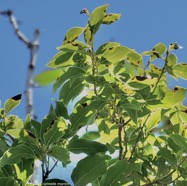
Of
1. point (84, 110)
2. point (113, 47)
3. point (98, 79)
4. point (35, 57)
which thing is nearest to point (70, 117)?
point (84, 110)

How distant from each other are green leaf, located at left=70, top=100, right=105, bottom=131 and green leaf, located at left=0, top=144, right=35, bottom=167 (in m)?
0.19

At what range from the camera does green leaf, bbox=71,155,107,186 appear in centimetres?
168

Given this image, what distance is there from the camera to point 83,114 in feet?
5.90

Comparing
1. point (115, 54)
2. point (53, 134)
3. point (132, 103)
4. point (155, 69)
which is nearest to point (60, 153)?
point (53, 134)

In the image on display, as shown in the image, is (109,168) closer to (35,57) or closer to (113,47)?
(113,47)

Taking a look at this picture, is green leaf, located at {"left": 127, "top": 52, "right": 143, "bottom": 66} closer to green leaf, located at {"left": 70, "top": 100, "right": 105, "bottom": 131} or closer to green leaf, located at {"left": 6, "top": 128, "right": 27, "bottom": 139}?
green leaf, located at {"left": 70, "top": 100, "right": 105, "bottom": 131}

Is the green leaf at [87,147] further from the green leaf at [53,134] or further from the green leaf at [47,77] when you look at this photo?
the green leaf at [47,77]

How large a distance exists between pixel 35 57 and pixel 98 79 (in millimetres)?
460

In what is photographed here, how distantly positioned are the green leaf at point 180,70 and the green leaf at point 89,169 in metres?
0.45

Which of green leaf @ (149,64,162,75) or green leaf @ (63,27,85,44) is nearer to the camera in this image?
green leaf @ (63,27,85,44)

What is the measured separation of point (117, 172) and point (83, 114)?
0.81 ft

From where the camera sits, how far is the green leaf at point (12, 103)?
6.24 feet

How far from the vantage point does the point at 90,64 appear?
1.83 meters

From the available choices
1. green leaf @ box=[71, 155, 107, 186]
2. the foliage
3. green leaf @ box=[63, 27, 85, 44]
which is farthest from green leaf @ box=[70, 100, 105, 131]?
green leaf @ box=[63, 27, 85, 44]
